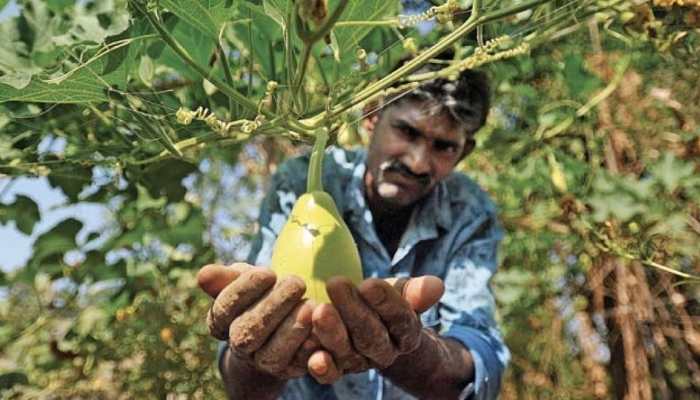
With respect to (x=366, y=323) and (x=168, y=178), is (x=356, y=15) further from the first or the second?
(x=168, y=178)

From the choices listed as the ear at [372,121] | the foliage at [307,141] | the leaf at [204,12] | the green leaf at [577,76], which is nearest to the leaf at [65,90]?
the foliage at [307,141]

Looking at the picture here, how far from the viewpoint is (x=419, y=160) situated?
1.34 metres

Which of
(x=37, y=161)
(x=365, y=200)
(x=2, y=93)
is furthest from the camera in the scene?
(x=365, y=200)

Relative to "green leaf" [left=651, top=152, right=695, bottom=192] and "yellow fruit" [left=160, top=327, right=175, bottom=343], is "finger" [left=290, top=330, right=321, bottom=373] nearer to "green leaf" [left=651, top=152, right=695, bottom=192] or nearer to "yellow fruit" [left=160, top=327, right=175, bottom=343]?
"yellow fruit" [left=160, top=327, right=175, bottom=343]

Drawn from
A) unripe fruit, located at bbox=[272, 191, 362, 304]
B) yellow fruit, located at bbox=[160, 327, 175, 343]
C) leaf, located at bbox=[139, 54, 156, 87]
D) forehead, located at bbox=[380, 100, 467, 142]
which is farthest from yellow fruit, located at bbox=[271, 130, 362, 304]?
yellow fruit, located at bbox=[160, 327, 175, 343]

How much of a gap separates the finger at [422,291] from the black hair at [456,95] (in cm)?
58

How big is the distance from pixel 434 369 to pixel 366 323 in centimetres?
29

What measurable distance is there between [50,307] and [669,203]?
143cm

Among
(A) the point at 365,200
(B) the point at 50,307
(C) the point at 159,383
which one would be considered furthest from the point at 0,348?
(A) the point at 365,200

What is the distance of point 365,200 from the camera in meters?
1.48

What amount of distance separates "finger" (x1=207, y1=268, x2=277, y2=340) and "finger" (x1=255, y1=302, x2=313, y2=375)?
0.04 m

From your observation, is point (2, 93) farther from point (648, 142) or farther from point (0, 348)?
point (648, 142)

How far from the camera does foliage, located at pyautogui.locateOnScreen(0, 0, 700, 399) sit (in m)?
0.85

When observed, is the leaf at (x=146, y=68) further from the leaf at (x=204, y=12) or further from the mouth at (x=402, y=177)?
the mouth at (x=402, y=177)
